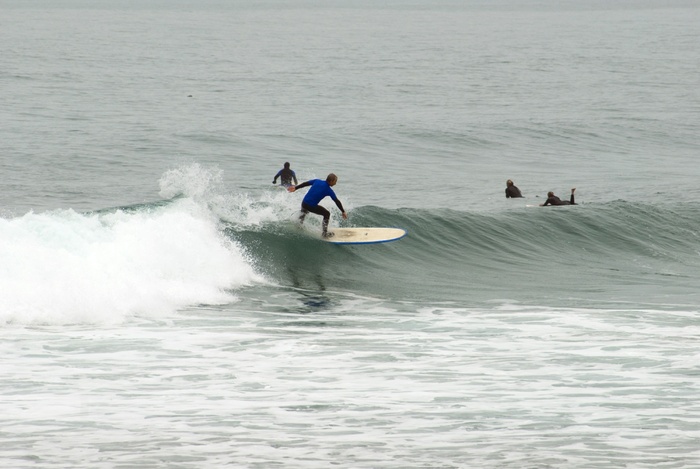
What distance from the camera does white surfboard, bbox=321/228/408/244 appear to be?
1914 cm

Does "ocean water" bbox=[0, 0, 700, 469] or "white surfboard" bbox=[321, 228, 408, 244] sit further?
"white surfboard" bbox=[321, 228, 408, 244]

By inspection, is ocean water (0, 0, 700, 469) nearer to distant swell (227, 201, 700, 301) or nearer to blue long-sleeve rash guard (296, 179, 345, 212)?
distant swell (227, 201, 700, 301)

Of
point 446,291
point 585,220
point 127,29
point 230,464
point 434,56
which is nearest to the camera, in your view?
point 230,464

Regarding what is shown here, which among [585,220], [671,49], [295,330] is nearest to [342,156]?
[585,220]

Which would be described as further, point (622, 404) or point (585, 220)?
point (585, 220)

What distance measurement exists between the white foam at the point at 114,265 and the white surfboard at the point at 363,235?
6.65 ft

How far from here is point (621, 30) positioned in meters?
123

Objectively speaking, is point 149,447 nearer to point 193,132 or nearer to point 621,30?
point 193,132

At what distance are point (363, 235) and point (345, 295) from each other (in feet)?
8.81

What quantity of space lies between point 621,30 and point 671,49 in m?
24.0

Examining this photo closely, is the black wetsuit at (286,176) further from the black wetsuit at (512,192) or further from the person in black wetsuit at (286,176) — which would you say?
the black wetsuit at (512,192)

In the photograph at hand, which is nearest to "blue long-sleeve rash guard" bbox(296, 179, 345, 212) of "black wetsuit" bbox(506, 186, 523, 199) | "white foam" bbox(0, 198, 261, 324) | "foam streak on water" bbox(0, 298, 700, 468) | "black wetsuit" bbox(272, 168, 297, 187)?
"white foam" bbox(0, 198, 261, 324)

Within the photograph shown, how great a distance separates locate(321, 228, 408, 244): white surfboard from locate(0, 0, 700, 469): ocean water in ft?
1.01

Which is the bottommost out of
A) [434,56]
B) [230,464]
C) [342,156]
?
[230,464]
